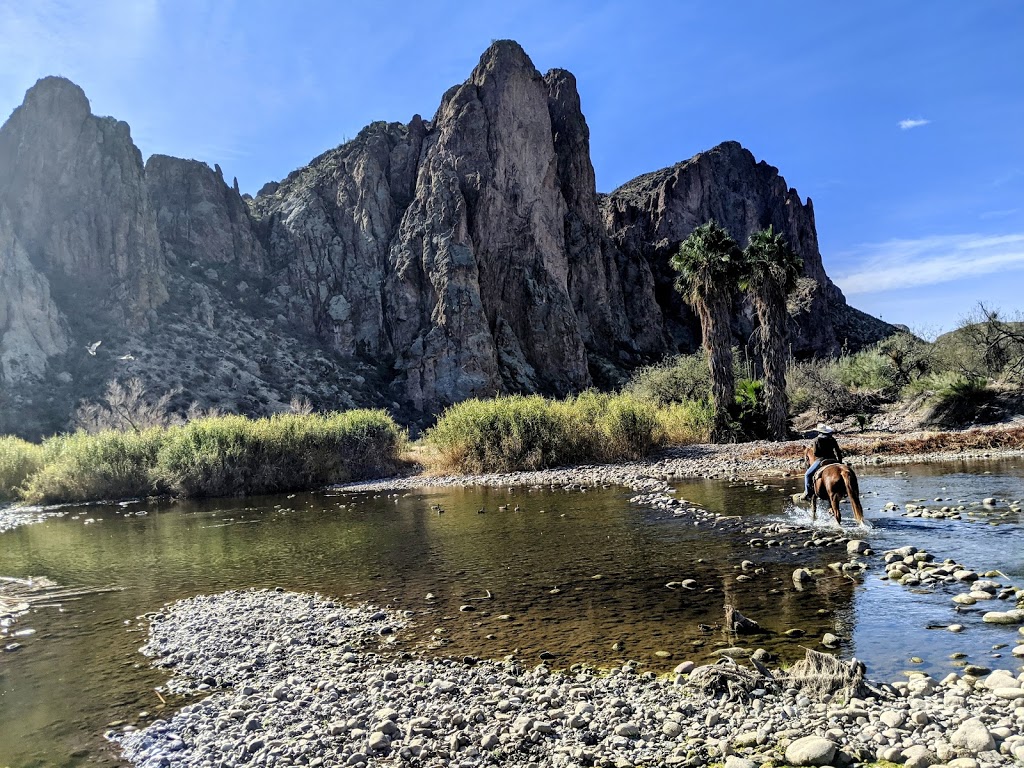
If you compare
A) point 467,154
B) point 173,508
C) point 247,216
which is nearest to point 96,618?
point 173,508

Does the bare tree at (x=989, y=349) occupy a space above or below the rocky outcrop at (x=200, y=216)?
below

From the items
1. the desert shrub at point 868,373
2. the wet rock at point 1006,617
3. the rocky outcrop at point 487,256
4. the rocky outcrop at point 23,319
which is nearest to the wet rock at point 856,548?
the wet rock at point 1006,617

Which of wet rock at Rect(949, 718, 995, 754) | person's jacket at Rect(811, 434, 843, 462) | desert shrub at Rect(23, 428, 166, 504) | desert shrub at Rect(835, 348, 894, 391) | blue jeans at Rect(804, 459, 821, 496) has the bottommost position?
wet rock at Rect(949, 718, 995, 754)

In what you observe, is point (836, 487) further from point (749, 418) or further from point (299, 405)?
point (299, 405)

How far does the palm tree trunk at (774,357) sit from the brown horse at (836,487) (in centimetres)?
1977

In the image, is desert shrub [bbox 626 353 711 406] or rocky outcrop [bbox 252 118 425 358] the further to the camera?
rocky outcrop [bbox 252 118 425 358]

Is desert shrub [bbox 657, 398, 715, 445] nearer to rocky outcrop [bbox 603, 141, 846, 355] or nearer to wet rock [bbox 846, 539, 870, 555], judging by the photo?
wet rock [bbox 846, 539, 870, 555]

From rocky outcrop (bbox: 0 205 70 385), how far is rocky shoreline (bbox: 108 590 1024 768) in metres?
58.6

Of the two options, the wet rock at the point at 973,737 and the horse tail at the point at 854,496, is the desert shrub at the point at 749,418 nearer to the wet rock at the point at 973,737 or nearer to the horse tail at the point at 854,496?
the horse tail at the point at 854,496

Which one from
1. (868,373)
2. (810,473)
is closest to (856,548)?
(810,473)

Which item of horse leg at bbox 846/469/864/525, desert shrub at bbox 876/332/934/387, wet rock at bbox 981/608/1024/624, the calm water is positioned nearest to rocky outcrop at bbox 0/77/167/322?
the calm water

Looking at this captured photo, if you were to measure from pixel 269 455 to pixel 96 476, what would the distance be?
789 centimetres

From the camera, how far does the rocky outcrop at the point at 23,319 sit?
175 ft

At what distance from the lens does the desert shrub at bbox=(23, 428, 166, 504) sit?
2923 centimetres
